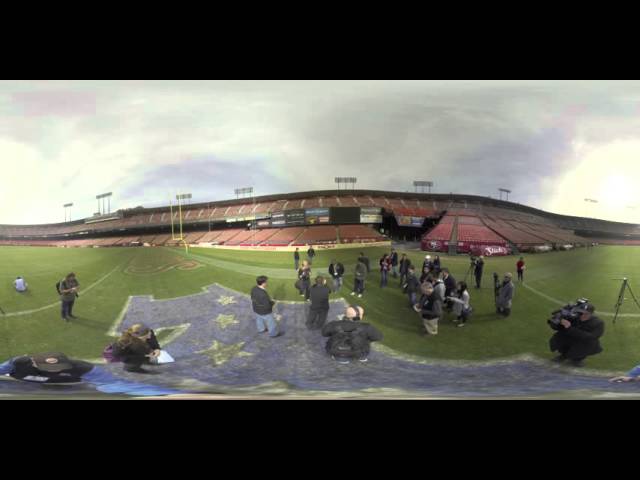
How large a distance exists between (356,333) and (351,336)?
0.06 metres

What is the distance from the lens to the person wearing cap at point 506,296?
3.31 m

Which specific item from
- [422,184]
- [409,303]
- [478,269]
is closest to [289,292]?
[409,303]

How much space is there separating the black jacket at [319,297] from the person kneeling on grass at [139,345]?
5.35ft

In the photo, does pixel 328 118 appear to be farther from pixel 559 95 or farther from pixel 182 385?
→ pixel 182 385

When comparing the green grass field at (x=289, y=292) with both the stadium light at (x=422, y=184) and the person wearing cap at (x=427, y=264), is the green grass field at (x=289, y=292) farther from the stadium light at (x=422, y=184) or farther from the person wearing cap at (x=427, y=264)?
the stadium light at (x=422, y=184)

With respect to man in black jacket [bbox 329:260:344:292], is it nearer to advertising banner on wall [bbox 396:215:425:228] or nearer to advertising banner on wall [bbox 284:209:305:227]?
advertising banner on wall [bbox 284:209:305:227]

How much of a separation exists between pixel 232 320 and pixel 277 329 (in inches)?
18.0

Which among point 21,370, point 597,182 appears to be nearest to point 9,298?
point 21,370

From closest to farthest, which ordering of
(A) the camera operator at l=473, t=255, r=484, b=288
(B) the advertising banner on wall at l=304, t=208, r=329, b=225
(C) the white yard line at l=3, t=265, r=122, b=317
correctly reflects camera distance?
(A) the camera operator at l=473, t=255, r=484, b=288 → (B) the advertising banner on wall at l=304, t=208, r=329, b=225 → (C) the white yard line at l=3, t=265, r=122, b=317

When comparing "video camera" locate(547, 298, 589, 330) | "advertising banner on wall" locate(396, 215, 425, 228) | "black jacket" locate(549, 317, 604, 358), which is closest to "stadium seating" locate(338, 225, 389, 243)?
"advertising banner on wall" locate(396, 215, 425, 228)

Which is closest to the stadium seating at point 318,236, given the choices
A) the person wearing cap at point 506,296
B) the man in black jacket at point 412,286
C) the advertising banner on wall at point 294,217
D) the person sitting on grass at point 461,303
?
the advertising banner on wall at point 294,217

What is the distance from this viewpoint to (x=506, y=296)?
3.33 metres

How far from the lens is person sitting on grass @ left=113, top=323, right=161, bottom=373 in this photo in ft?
11.4

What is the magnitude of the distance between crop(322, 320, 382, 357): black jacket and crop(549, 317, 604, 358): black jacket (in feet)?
5.74
